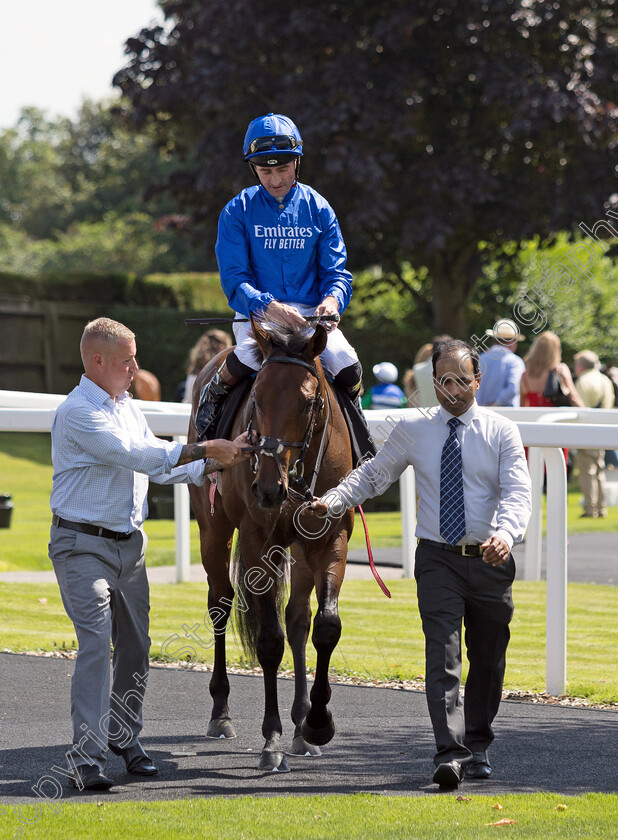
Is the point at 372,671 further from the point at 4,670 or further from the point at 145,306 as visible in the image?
the point at 145,306

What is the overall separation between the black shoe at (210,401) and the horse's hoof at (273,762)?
1.61 m

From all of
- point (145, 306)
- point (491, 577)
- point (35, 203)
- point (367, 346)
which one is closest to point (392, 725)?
point (491, 577)

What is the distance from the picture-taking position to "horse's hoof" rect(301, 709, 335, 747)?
5.44m

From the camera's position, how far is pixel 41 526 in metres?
14.8

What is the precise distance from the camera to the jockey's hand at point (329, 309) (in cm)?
550

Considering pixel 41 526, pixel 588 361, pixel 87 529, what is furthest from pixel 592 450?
pixel 87 529

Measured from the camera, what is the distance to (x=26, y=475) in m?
22.3

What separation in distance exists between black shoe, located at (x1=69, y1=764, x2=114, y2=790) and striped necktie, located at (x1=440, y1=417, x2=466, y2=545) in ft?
5.40

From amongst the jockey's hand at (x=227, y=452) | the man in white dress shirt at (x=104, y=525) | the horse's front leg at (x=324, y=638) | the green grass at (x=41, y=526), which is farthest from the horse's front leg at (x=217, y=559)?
the green grass at (x=41, y=526)

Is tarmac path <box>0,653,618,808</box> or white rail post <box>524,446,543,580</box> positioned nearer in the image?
tarmac path <box>0,653,618,808</box>

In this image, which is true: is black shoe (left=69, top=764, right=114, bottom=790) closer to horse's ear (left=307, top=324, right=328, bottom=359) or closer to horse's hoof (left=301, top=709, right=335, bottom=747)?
horse's hoof (left=301, top=709, right=335, bottom=747)

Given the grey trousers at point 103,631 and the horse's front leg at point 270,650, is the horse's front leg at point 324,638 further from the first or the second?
the grey trousers at point 103,631

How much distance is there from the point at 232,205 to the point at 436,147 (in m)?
15.7

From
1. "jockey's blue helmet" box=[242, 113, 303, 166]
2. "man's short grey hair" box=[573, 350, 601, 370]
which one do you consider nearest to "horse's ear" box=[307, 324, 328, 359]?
"jockey's blue helmet" box=[242, 113, 303, 166]
